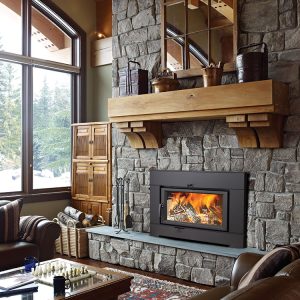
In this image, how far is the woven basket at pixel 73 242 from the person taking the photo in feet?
17.9

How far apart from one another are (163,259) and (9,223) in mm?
1589

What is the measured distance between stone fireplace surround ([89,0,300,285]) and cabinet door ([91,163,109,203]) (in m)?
0.32

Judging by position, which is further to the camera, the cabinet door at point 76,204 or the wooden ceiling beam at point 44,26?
the cabinet door at point 76,204

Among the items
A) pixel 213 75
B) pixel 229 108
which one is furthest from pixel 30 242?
pixel 213 75

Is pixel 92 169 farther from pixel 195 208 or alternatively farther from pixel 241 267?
pixel 241 267

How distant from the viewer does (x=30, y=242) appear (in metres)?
4.43

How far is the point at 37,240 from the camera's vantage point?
4.42 meters

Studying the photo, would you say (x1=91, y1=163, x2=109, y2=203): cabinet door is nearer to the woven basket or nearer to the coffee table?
the woven basket

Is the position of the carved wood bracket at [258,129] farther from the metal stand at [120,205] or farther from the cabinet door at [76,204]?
the cabinet door at [76,204]

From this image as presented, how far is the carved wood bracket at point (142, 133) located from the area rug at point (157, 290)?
58.6 inches

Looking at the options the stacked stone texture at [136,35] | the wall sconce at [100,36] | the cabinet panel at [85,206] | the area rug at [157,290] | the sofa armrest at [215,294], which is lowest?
the area rug at [157,290]

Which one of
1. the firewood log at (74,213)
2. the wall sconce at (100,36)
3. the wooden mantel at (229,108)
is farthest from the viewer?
the wall sconce at (100,36)

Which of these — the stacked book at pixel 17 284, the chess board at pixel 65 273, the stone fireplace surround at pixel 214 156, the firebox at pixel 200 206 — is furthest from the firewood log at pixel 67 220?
the stacked book at pixel 17 284

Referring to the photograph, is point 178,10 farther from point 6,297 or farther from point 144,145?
point 6,297
